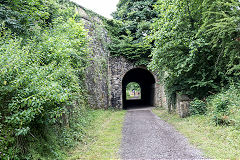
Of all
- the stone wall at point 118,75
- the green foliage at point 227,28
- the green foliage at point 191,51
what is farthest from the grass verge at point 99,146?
the stone wall at point 118,75

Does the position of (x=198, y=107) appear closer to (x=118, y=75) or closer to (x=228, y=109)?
(x=228, y=109)

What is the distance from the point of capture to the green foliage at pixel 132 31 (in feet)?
47.5

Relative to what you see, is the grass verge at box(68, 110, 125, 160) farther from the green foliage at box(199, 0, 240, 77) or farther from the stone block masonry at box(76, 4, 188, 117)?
the stone block masonry at box(76, 4, 188, 117)

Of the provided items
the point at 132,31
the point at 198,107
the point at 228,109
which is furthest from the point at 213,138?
the point at 132,31

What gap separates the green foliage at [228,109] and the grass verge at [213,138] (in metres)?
0.25

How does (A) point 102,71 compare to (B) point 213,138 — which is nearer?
(B) point 213,138

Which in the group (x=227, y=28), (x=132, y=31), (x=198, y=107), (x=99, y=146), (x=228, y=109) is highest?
(x=132, y=31)

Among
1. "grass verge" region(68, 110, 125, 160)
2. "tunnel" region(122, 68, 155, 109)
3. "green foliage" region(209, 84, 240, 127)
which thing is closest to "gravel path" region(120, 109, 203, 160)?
"grass verge" region(68, 110, 125, 160)

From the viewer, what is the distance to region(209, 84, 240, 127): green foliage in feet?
18.4

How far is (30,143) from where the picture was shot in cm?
347

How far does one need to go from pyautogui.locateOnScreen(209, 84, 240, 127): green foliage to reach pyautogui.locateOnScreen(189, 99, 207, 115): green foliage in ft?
4.07

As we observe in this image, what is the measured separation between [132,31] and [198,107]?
34.8 ft

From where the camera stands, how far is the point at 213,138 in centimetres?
512

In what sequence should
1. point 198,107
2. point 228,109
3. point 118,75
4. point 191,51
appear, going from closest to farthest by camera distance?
point 228,109, point 191,51, point 198,107, point 118,75
